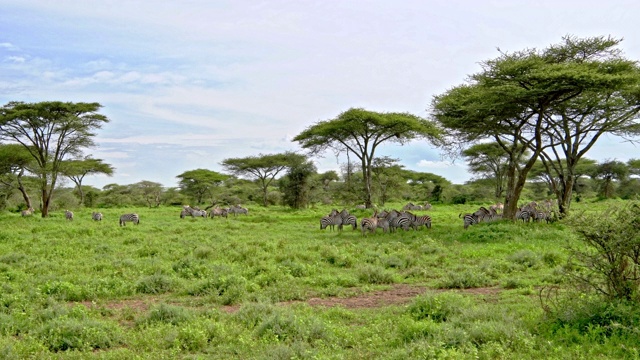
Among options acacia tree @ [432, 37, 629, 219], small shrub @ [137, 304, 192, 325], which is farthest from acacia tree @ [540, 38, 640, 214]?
small shrub @ [137, 304, 192, 325]

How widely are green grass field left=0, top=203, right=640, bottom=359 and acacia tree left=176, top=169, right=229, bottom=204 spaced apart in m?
32.5

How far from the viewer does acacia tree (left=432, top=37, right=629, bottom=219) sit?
1650 cm

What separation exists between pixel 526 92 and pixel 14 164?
32.9 metres

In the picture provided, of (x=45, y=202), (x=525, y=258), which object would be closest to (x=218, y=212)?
(x=45, y=202)

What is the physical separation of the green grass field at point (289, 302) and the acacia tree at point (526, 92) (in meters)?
5.37

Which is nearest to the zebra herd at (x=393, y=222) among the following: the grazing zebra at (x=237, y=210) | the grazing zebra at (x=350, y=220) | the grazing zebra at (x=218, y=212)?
the grazing zebra at (x=350, y=220)

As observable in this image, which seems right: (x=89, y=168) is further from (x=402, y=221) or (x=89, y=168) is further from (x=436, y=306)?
(x=436, y=306)

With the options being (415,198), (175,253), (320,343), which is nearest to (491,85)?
(175,253)

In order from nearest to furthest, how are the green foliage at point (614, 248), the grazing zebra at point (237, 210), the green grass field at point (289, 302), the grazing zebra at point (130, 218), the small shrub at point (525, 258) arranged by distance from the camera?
1. the green grass field at point (289, 302)
2. the green foliage at point (614, 248)
3. the small shrub at point (525, 258)
4. the grazing zebra at point (130, 218)
5. the grazing zebra at point (237, 210)

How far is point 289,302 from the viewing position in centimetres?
805

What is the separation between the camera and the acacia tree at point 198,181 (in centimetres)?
4756

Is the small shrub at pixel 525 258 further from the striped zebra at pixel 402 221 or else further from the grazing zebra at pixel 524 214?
the grazing zebra at pixel 524 214

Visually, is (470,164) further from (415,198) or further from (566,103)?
(566,103)

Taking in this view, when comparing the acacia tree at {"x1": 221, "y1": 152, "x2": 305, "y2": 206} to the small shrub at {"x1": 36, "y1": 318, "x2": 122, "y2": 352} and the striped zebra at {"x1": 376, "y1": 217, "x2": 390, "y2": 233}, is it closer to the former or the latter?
the striped zebra at {"x1": 376, "y1": 217, "x2": 390, "y2": 233}
